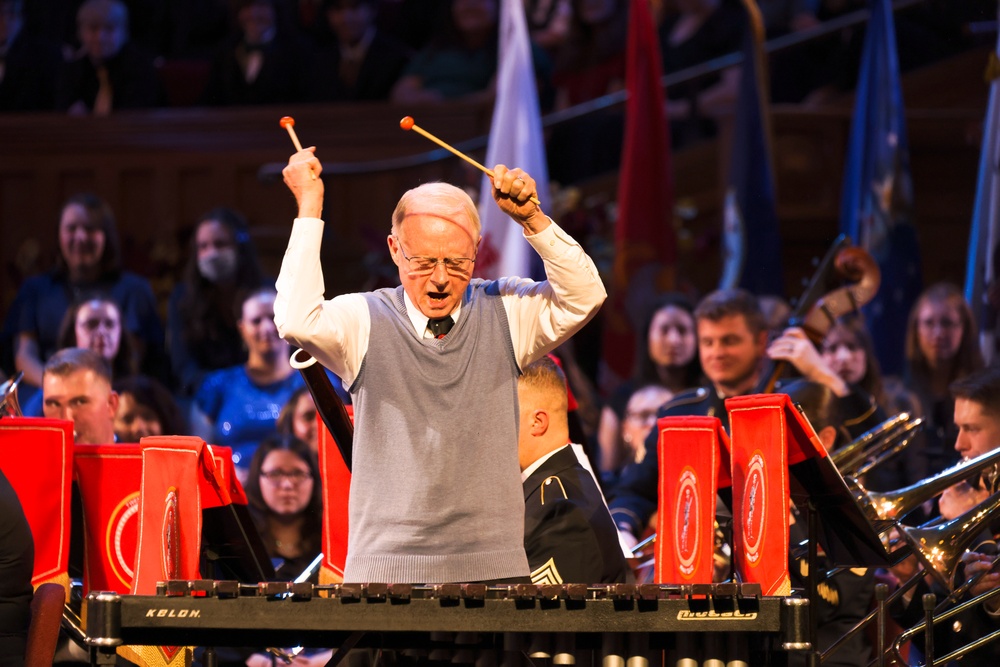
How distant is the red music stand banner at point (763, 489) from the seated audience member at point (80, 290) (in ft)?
13.2

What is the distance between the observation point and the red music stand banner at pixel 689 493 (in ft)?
13.2

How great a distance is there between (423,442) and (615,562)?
1.03 metres

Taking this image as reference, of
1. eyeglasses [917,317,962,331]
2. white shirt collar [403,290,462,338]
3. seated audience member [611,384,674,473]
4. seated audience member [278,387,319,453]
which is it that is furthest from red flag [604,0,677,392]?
white shirt collar [403,290,462,338]

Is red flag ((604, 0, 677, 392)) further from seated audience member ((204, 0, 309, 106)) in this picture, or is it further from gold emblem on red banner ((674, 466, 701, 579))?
gold emblem on red banner ((674, 466, 701, 579))

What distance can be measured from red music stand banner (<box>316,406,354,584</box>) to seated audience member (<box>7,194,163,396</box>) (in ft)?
9.83

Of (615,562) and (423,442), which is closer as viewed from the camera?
(423,442)

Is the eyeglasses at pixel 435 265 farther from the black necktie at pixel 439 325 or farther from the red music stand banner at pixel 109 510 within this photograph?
the red music stand banner at pixel 109 510

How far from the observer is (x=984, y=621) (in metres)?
4.62

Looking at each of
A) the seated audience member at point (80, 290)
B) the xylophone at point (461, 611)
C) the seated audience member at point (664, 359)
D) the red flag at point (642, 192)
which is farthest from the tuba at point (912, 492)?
the seated audience member at point (80, 290)

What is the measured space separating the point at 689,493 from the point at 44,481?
183 centimetres

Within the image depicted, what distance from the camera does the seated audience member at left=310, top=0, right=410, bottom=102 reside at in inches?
367

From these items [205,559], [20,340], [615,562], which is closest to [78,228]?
[20,340]

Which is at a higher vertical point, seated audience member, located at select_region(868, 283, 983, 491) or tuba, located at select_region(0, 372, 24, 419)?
seated audience member, located at select_region(868, 283, 983, 491)

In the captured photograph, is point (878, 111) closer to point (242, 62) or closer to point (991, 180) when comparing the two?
point (991, 180)
